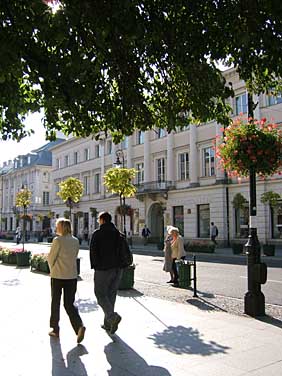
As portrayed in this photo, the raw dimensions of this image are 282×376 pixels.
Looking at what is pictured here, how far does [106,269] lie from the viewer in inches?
270

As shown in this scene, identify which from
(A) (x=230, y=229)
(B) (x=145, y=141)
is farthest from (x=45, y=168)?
(A) (x=230, y=229)

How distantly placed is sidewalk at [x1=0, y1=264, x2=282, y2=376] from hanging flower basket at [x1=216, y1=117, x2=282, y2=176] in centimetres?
333

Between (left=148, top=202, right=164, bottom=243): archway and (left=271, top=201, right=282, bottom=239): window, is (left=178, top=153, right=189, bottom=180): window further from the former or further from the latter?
(left=271, top=201, right=282, bottom=239): window

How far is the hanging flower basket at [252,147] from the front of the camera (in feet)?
31.9

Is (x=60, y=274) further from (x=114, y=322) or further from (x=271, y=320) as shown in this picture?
(x=271, y=320)

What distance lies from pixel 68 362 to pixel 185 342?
1.79 m

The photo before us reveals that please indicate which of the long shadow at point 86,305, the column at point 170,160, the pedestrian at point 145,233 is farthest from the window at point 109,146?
the long shadow at point 86,305

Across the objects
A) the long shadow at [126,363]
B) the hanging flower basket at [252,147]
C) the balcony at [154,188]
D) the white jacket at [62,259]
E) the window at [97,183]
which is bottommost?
the long shadow at [126,363]

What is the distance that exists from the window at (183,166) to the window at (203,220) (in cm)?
341

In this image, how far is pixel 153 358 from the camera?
5.62 metres

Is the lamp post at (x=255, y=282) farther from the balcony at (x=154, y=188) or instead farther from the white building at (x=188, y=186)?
the balcony at (x=154, y=188)

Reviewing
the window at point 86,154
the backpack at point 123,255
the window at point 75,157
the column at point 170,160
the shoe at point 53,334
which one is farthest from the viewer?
the window at point 75,157

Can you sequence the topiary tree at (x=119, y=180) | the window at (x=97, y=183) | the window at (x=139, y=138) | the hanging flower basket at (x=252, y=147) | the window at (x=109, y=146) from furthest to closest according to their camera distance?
the window at (x=97, y=183)
the window at (x=109, y=146)
the window at (x=139, y=138)
the topiary tree at (x=119, y=180)
the hanging flower basket at (x=252, y=147)

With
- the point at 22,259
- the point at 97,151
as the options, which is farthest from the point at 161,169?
the point at 22,259
